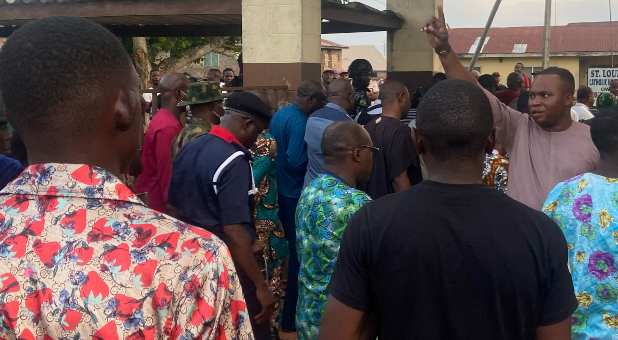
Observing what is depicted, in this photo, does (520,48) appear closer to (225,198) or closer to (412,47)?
(412,47)

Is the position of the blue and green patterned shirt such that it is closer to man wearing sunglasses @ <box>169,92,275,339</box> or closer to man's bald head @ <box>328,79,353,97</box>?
man wearing sunglasses @ <box>169,92,275,339</box>

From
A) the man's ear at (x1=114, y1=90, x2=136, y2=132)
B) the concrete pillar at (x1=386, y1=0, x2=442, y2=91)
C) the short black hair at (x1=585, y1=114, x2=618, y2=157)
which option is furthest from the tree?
the man's ear at (x1=114, y1=90, x2=136, y2=132)

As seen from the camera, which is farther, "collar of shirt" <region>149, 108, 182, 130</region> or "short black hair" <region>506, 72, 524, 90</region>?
"short black hair" <region>506, 72, 524, 90</region>

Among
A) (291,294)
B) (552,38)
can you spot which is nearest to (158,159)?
(291,294)

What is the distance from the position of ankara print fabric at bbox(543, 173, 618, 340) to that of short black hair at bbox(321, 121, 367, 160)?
125 centimetres

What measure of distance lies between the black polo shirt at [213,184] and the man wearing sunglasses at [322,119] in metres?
1.39

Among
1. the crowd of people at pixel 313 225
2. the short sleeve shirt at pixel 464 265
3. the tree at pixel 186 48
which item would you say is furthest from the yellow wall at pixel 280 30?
the tree at pixel 186 48

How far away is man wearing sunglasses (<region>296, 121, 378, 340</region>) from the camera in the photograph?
3.33 metres

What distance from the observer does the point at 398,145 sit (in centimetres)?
563

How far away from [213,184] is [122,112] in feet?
7.80

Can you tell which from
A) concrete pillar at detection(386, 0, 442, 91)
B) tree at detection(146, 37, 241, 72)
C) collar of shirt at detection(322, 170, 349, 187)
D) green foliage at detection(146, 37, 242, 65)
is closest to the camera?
collar of shirt at detection(322, 170, 349, 187)

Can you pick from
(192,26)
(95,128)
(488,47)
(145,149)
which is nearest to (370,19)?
(192,26)

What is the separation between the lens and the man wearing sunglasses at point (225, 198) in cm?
388

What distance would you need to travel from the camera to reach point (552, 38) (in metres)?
44.0
